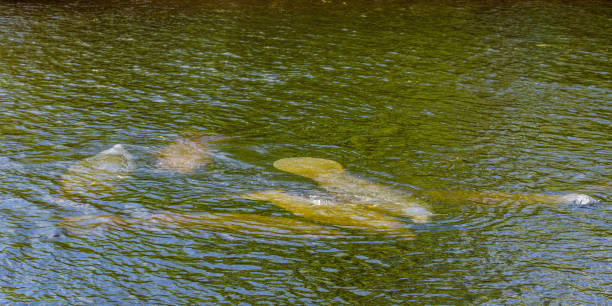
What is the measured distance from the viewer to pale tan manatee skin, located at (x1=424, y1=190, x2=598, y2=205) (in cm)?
953

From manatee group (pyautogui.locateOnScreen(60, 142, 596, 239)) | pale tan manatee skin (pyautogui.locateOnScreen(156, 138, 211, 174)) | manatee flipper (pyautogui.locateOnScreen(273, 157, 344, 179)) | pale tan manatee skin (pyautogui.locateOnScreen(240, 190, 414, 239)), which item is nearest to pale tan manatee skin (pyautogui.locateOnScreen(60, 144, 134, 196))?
manatee group (pyautogui.locateOnScreen(60, 142, 596, 239))

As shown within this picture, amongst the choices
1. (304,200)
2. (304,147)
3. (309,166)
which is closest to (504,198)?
(304,200)

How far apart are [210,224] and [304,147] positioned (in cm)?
346

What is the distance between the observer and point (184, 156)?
37.0 ft

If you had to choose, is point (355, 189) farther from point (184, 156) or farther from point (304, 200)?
point (184, 156)

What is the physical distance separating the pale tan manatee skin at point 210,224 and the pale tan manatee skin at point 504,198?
2.01 metres

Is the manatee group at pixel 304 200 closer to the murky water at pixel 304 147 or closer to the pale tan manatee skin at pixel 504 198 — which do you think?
the pale tan manatee skin at pixel 504 198

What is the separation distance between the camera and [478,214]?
9219 mm

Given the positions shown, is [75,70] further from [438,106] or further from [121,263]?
[121,263]

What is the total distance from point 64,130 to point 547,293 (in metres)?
8.90

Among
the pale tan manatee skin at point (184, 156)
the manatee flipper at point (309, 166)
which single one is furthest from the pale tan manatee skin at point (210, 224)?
the pale tan manatee skin at point (184, 156)

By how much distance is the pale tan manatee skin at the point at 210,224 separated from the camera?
8.62m

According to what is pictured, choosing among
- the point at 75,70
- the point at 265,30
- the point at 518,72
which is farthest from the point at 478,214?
the point at 265,30

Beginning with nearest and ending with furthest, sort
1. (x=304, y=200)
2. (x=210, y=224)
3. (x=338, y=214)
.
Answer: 1. (x=210, y=224)
2. (x=338, y=214)
3. (x=304, y=200)
